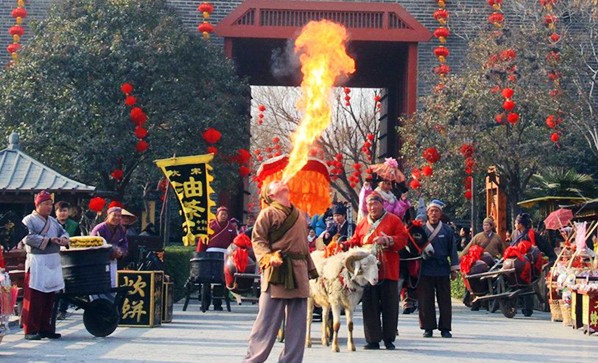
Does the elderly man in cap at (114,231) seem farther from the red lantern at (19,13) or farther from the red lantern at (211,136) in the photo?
the red lantern at (19,13)

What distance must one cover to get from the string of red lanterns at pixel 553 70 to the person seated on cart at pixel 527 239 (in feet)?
21.4

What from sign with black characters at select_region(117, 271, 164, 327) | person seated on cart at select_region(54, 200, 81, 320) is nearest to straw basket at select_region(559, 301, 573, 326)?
sign with black characters at select_region(117, 271, 164, 327)

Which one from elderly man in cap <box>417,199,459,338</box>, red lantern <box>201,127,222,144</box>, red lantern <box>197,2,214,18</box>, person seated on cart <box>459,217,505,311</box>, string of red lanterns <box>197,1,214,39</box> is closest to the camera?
elderly man in cap <box>417,199,459,338</box>

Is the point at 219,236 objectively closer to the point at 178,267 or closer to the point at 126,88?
the point at 178,267

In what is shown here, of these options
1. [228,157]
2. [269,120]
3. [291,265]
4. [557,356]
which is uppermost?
[269,120]

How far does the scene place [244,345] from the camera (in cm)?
1430

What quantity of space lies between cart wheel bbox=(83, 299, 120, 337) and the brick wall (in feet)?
65.4

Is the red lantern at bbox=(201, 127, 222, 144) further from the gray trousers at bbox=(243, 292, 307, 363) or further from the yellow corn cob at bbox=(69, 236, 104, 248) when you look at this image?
the gray trousers at bbox=(243, 292, 307, 363)

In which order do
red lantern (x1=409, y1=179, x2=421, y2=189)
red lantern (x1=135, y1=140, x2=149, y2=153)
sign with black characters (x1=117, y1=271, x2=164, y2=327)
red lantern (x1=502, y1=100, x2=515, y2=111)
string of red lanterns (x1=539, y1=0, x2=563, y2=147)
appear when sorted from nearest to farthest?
sign with black characters (x1=117, y1=271, x2=164, y2=327)
red lantern (x1=502, y1=100, x2=515, y2=111)
string of red lanterns (x1=539, y1=0, x2=563, y2=147)
red lantern (x1=135, y1=140, x2=149, y2=153)
red lantern (x1=409, y1=179, x2=421, y2=189)

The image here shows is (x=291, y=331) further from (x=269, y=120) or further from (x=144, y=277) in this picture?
(x=269, y=120)

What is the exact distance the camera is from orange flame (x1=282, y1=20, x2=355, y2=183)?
12203 millimetres

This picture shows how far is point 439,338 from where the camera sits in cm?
1566

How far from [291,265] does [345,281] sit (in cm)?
255

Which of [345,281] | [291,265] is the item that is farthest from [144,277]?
[291,265]
